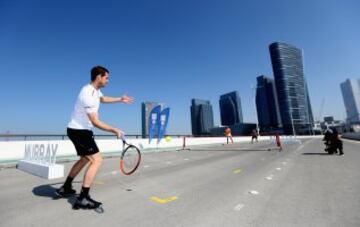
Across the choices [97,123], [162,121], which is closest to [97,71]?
[97,123]

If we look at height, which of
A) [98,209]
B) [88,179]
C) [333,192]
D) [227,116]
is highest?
[227,116]

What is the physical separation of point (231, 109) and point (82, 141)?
184837mm

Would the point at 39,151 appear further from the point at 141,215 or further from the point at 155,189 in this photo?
the point at 141,215

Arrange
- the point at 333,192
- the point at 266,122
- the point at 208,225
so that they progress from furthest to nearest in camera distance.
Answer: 1. the point at 266,122
2. the point at 333,192
3. the point at 208,225

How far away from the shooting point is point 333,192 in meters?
3.83

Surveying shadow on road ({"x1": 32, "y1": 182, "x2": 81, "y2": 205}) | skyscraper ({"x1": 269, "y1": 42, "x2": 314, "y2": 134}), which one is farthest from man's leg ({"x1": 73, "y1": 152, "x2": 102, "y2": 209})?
skyscraper ({"x1": 269, "y1": 42, "x2": 314, "y2": 134})

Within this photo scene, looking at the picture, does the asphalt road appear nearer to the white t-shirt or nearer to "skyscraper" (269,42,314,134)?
the white t-shirt

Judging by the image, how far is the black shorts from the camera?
3.12 metres

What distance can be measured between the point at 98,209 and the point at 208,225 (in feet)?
5.20

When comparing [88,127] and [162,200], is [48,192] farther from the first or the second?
[162,200]

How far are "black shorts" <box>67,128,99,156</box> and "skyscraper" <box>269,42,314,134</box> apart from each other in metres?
143

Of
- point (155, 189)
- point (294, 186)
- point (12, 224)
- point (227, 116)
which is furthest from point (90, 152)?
point (227, 116)

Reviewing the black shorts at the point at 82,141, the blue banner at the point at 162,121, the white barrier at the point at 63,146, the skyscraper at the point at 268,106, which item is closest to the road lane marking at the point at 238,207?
the black shorts at the point at 82,141

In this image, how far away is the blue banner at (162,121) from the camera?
62.5 feet
